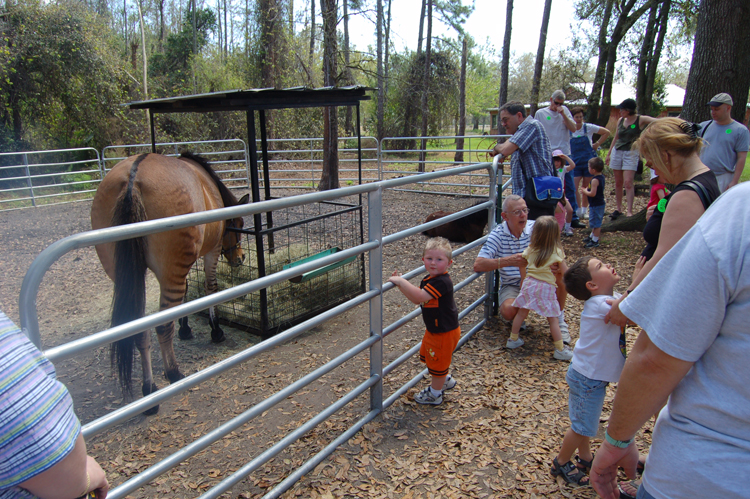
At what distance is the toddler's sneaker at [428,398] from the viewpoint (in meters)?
3.03

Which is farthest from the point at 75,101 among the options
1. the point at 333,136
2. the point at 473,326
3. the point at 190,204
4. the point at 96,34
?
the point at 473,326

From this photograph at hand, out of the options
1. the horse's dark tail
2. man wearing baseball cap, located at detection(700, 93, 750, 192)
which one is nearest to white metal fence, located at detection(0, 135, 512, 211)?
man wearing baseball cap, located at detection(700, 93, 750, 192)

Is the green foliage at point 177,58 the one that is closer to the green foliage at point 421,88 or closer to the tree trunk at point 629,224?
the green foliage at point 421,88

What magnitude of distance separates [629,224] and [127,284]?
686cm

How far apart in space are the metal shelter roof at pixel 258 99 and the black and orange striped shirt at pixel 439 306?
7.05ft

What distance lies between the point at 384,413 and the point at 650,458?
2.03 metres

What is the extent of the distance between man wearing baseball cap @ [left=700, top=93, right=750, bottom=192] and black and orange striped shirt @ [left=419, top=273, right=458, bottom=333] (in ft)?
12.3

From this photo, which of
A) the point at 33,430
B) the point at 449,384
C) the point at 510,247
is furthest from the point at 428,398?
the point at 33,430

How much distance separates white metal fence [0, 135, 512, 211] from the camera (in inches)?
455

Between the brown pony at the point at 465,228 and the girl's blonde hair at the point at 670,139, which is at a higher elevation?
the girl's blonde hair at the point at 670,139

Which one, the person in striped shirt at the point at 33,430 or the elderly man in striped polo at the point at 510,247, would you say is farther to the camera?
the elderly man in striped polo at the point at 510,247

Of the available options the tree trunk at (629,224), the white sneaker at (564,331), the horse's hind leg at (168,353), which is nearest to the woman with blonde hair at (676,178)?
the white sneaker at (564,331)

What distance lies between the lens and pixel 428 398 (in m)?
3.04

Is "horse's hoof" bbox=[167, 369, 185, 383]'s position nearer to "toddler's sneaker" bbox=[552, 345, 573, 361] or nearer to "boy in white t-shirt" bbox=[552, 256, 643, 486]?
"boy in white t-shirt" bbox=[552, 256, 643, 486]
